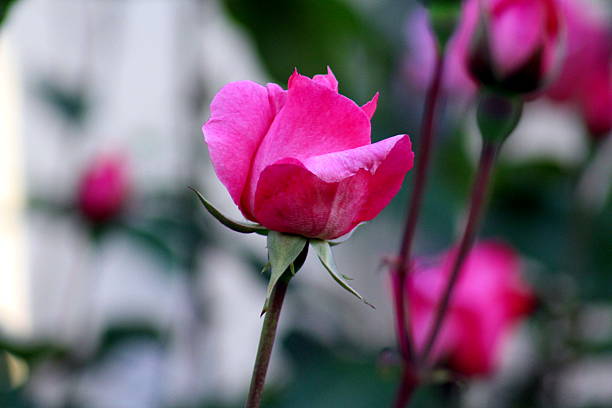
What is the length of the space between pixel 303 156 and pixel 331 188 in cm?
1

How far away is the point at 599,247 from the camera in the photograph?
0.74 metres

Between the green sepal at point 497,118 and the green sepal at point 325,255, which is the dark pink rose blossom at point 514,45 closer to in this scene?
the green sepal at point 497,118

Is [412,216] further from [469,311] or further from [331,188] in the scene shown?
[469,311]

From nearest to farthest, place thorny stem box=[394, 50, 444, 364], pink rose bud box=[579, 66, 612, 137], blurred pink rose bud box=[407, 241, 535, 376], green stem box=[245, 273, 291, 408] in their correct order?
green stem box=[245, 273, 291, 408], thorny stem box=[394, 50, 444, 364], blurred pink rose bud box=[407, 241, 535, 376], pink rose bud box=[579, 66, 612, 137]

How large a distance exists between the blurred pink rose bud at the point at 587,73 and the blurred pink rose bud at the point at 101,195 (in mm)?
417

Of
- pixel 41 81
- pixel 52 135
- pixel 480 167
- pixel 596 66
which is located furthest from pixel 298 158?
pixel 52 135

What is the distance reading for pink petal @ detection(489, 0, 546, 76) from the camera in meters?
0.27

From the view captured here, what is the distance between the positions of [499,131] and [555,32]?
5cm

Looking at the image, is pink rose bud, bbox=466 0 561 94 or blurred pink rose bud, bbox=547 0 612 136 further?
blurred pink rose bud, bbox=547 0 612 136

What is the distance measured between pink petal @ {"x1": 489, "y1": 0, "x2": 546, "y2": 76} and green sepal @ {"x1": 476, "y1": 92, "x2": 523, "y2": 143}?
13 mm

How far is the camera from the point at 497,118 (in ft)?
0.91

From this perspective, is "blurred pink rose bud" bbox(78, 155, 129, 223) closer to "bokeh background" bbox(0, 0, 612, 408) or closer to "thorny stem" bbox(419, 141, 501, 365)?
"bokeh background" bbox(0, 0, 612, 408)

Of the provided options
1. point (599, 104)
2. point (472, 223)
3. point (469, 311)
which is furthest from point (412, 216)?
point (599, 104)

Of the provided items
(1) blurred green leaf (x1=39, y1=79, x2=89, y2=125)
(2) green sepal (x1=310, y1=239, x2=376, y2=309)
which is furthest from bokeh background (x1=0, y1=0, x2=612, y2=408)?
(2) green sepal (x1=310, y1=239, x2=376, y2=309)
